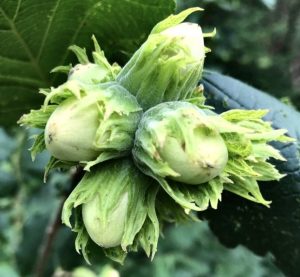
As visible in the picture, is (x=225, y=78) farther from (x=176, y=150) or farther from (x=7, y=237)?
(x=7, y=237)

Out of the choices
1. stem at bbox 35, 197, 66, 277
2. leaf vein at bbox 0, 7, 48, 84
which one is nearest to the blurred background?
stem at bbox 35, 197, 66, 277

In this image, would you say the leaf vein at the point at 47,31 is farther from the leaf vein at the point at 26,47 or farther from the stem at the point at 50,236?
the stem at the point at 50,236

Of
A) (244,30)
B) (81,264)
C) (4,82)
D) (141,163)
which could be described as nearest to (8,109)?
(4,82)

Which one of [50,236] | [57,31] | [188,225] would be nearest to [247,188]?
[57,31]

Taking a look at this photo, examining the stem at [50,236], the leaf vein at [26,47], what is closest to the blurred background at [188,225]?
the stem at [50,236]

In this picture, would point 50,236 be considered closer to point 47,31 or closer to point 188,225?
point 47,31

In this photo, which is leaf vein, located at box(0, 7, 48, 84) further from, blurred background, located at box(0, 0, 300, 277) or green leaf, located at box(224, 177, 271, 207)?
green leaf, located at box(224, 177, 271, 207)
